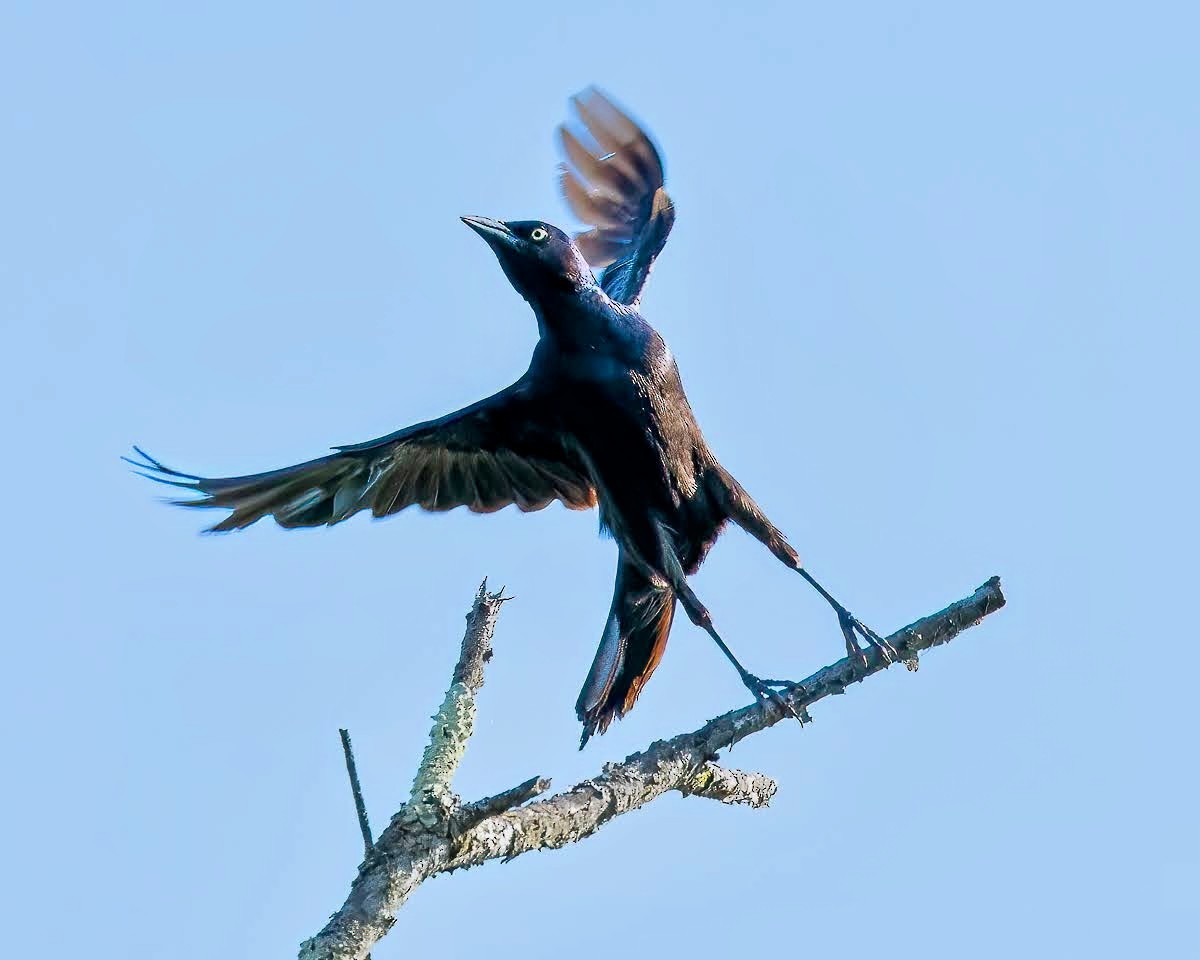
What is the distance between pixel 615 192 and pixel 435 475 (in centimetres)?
252

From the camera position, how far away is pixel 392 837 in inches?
163

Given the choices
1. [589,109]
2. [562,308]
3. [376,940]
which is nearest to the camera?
[376,940]

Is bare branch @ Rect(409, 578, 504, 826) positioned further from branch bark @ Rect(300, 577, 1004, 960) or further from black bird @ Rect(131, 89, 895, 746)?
black bird @ Rect(131, 89, 895, 746)

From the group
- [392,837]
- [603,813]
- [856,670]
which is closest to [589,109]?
[856,670]

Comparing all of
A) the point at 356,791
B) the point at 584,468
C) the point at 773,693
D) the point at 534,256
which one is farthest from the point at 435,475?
the point at 356,791

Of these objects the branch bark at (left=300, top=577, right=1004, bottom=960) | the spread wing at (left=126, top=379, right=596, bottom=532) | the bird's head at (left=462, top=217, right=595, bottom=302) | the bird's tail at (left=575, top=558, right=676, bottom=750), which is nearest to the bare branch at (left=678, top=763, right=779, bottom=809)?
the branch bark at (left=300, top=577, right=1004, bottom=960)

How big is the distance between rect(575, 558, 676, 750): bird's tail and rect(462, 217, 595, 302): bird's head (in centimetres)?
120

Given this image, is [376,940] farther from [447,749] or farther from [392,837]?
[447,749]

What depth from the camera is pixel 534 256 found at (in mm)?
7207

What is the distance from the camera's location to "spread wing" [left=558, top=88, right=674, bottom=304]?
28.9 ft

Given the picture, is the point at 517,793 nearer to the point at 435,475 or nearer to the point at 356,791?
the point at 356,791

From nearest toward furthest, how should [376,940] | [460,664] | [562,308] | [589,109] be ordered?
1. [376,940]
2. [460,664]
3. [562,308]
4. [589,109]


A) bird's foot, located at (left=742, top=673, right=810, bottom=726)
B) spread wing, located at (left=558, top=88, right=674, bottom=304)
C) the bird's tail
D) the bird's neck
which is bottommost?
bird's foot, located at (left=742, top=673, right=810, bottom=726)

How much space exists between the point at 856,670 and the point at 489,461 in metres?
2.45
